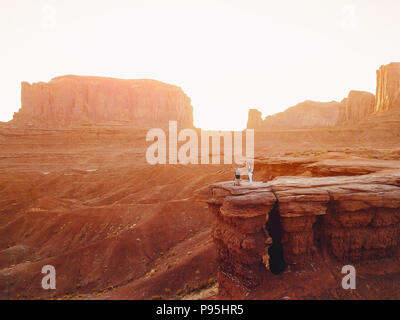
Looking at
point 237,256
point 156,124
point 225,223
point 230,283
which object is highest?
point 156,124

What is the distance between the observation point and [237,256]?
7.16 m

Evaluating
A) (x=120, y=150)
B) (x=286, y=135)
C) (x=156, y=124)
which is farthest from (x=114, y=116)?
(x=286, y=135)

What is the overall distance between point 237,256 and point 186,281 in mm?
3947

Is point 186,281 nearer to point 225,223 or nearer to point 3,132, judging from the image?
point 225,223

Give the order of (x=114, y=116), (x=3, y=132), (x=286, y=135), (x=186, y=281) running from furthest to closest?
1. (x=114, y=116)
2. (x=286, y=135)
3. (x=3, y=132)
4. (x=186, y=281)

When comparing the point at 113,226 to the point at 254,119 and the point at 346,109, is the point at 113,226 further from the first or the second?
the point at 254,119

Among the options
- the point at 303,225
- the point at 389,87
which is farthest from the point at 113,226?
the point at 389,87

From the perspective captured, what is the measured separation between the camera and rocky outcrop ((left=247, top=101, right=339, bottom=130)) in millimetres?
89562

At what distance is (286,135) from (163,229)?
159 ft

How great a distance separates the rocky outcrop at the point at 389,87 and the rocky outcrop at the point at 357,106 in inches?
236

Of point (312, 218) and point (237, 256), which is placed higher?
point (312, 218)

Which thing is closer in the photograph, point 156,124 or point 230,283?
point 230,283

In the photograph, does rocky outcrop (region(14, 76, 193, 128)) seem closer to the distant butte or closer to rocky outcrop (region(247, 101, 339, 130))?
rocky outcrop (region(247, 101, 339, 130))
